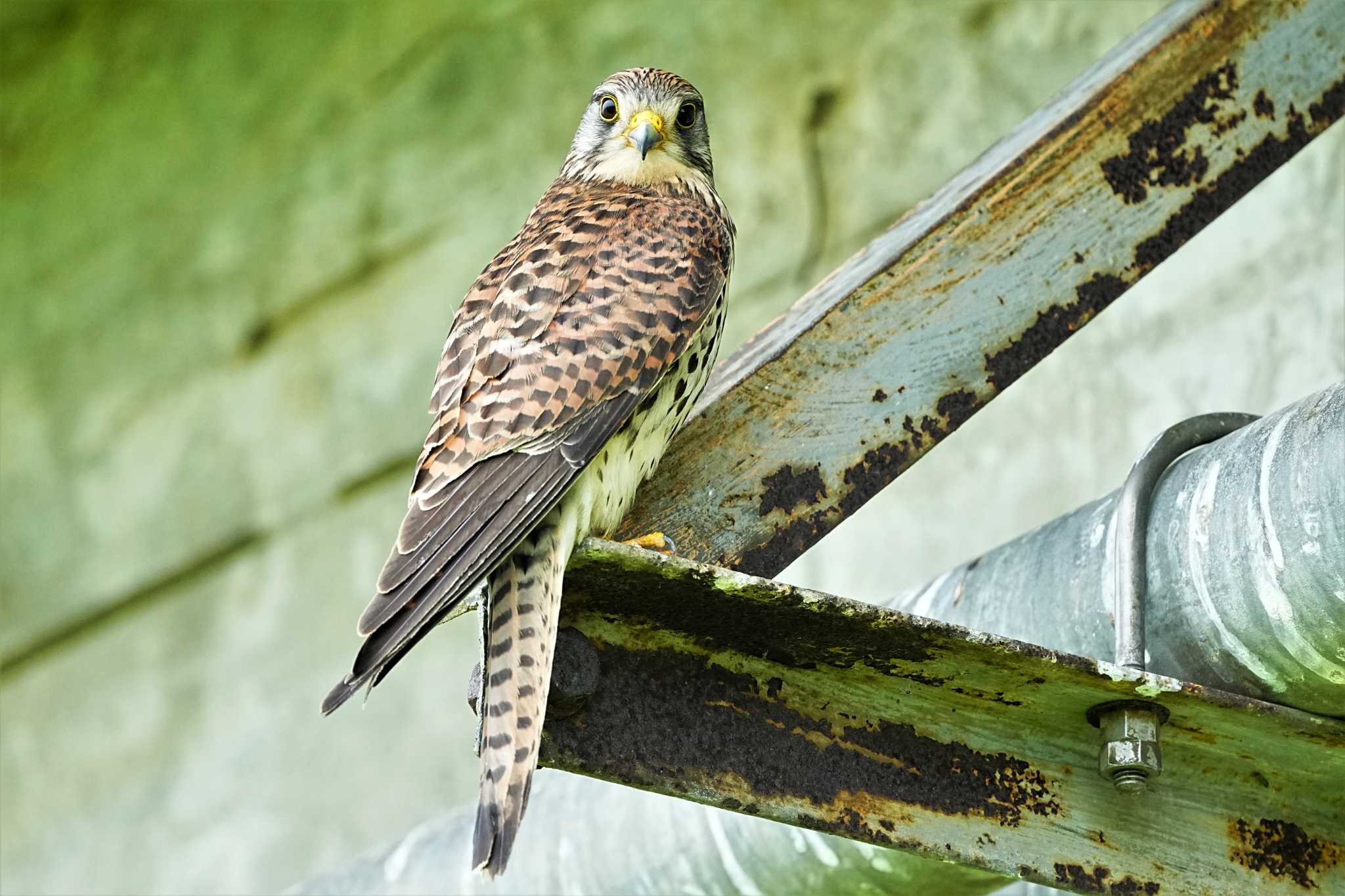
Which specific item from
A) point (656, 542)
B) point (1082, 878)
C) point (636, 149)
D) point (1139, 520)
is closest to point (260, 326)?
point (636, 149)

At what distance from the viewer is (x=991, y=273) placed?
249 centimetres

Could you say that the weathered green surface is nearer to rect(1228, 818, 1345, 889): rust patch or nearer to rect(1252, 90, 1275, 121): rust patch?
rect(1252, 90, 1275, 121): rust patch

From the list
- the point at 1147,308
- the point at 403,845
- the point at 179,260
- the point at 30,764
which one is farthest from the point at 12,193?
the point at 403,845

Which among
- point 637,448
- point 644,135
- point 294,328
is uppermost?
point 294,328

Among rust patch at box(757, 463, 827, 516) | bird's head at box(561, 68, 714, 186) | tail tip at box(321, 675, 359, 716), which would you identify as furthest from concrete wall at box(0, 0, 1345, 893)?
tail tip at box(321, 675, 359, 716)

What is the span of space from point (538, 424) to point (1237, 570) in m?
0.90

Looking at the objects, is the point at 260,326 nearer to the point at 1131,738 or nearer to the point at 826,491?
the point at 826,491

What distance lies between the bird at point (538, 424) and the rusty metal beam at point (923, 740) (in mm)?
77

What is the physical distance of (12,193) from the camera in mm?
7441

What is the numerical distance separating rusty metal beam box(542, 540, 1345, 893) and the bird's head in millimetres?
1508

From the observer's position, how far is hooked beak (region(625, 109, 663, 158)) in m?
3.45

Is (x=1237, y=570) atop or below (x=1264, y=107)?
below

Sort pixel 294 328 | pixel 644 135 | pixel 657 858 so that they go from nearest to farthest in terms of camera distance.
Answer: pixel 657 858, pixel 644 135, pixel 294 328

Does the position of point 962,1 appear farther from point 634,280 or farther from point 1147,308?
point 634,280
